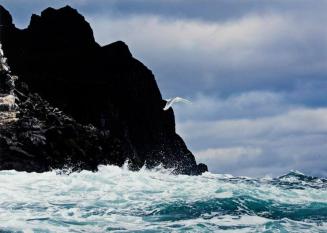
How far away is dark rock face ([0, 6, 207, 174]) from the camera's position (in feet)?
187

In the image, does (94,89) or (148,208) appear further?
(94,89)

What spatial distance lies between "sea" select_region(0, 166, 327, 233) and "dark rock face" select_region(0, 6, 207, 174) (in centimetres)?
1842

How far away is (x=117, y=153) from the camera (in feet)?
179

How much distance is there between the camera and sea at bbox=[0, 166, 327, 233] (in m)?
20.1

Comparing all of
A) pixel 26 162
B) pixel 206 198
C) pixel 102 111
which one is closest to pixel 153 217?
pixel 206 198

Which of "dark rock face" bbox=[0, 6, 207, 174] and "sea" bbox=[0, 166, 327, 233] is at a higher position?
"dark rock face" bbox=[0, 6, 207, 174]

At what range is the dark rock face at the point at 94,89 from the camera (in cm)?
5705

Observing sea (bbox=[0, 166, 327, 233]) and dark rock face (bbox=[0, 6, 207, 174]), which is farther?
dark rock face (bbox=[0, 6, 207, 174])

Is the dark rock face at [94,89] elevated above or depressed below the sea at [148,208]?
above

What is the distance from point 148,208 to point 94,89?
41069 millimetres

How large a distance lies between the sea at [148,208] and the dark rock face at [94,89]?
1842 centimetres

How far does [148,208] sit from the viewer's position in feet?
78.2

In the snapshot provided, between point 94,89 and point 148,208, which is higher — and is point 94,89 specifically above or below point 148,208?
above

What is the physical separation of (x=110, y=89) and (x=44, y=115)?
65.1ft
